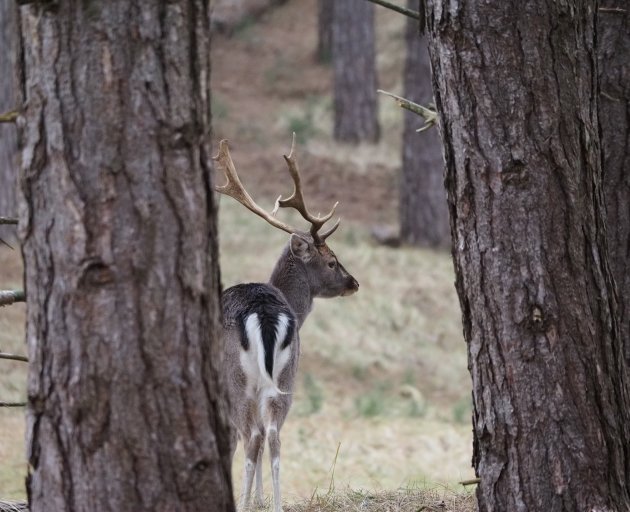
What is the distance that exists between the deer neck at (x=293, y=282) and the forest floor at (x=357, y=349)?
129 centimetres

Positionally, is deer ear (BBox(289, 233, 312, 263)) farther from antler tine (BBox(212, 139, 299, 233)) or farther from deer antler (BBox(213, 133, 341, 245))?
antler tine (BBox(212, 139, 299, 233))

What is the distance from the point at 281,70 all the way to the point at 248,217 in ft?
39.7

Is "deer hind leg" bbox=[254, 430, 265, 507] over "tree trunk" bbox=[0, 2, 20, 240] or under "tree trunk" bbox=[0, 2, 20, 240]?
under

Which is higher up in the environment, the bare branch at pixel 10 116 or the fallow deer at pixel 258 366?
the bare branch at pixel 10 116

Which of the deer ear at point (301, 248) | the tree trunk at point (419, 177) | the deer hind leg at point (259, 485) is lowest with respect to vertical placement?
the deer hind leg at point (259, 485)

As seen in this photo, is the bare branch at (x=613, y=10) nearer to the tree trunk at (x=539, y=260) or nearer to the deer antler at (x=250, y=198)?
the tree trunk at (x=539, y=260)

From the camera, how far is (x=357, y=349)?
11617 millimetres

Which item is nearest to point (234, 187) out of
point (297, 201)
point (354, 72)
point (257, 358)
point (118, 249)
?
point (297, 201)

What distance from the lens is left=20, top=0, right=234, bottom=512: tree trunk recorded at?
2936mm

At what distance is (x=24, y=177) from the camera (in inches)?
118

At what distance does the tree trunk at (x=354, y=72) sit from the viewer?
20.4m

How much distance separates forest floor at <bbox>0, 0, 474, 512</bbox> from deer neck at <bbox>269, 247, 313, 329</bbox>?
4.24ft

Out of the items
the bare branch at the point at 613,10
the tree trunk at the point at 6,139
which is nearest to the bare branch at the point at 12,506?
the bare branch at the point at 613,10

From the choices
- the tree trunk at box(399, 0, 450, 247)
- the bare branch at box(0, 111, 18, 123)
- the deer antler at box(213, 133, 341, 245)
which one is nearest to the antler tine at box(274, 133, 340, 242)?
the deer antler at box(213, 133, 341, 245)
